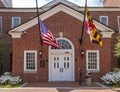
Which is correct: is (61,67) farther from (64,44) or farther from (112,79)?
(112,79)

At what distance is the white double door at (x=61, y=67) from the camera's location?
24.8 m

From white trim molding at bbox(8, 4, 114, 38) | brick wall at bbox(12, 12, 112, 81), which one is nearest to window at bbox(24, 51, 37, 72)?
brick wall at bbox(12, 12, 112, 81)

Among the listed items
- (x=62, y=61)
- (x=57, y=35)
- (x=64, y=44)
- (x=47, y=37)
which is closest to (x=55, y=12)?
(x=57, y=35)

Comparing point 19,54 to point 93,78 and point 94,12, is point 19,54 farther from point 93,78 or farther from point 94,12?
point 94,12

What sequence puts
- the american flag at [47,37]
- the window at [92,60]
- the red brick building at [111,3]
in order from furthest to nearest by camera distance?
1. the red brick building at [111,3]
2. the window at [92,60]
3. the american flag at [47,37]

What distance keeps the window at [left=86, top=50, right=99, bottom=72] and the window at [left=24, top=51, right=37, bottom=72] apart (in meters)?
4.36

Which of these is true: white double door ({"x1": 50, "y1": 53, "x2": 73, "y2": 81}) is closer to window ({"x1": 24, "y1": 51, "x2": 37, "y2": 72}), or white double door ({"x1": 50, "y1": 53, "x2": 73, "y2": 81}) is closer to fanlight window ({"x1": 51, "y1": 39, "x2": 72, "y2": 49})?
fanlight window ({"x1": 51, "y1": 39, "x2": 72, "y2": 49})

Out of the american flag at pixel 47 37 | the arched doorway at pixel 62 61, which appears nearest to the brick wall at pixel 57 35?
the arched doorway at pixel 62 61

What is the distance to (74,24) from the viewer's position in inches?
979

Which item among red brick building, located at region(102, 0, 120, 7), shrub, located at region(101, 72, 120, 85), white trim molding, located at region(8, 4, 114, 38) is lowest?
shrub, located at region(101, 72, 120, 85)

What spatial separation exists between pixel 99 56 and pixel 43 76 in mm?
4874

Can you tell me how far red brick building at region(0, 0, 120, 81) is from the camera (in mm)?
24406

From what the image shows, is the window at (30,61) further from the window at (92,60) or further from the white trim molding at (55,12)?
the window at (92,60)

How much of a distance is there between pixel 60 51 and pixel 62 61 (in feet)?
2.89
